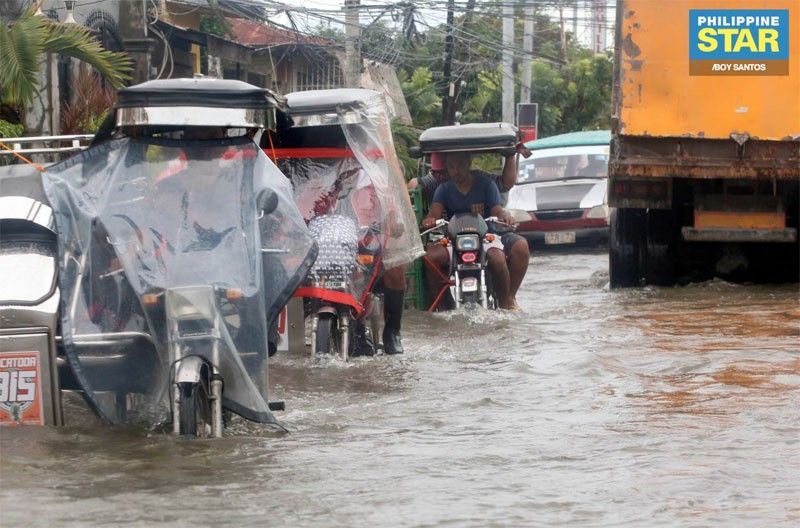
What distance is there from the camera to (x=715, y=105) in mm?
12750

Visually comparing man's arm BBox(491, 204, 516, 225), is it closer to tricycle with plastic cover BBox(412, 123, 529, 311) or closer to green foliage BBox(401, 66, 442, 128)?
tricycle with plastic cover BBox(412, 123, 529, 311)

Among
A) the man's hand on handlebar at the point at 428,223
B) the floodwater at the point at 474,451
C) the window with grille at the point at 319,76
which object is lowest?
the floodwater at the point at 474,451

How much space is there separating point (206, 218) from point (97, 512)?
1764 mm

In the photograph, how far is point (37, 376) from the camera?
6.03 metres

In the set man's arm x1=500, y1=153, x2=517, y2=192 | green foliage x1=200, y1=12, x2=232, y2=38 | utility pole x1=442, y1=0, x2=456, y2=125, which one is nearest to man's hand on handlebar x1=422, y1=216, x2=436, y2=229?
man's arm x1=500, y1=153, x2=517, y2=192

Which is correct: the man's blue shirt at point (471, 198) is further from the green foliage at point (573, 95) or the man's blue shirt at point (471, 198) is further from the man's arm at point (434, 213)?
the green foliage at point (573, 95)

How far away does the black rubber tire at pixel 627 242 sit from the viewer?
1454 cm

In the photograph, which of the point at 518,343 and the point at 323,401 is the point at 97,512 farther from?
the point at 518,343

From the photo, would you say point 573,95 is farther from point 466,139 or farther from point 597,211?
point 466,139

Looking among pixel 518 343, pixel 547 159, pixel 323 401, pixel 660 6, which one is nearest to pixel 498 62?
pixel 547 159

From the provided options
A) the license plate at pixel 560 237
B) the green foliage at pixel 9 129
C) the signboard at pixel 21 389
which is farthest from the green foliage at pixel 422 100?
the signboard at pixel 21 389

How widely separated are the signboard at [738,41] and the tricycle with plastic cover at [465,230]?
182 cm

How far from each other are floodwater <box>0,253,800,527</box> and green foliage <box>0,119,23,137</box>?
7.39 metres

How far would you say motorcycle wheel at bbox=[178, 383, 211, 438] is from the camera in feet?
19.5
